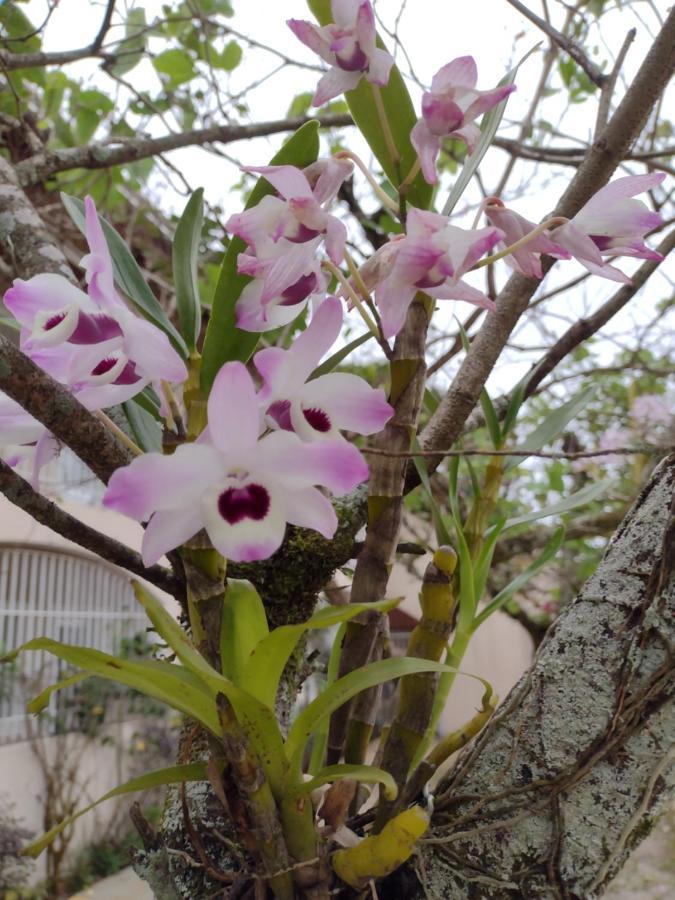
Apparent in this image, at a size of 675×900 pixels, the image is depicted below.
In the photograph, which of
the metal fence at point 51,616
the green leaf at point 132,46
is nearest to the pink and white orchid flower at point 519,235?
the green leaf at point 132,46

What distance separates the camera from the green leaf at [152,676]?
0.44 metres

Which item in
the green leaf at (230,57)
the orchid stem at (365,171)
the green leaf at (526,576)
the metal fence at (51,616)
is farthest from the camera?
the metal fence at (51,616)

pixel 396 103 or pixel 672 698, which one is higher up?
pixel 396 103

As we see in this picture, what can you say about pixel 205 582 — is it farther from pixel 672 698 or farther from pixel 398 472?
pixel 672 698

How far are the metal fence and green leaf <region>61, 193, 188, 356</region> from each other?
4.20m

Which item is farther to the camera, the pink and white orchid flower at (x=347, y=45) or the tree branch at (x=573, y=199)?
the tree branch at (x=573, y=199)

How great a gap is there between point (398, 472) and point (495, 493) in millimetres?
230

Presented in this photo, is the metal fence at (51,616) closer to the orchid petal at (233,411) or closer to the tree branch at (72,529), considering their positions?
the tree branch at (72,529)

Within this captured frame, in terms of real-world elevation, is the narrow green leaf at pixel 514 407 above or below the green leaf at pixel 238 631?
above

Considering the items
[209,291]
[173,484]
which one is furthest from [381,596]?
[209,291]

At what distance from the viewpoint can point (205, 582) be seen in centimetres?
47

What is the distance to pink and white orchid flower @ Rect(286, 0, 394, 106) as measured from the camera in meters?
0.45

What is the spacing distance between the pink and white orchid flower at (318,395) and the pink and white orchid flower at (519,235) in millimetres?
126

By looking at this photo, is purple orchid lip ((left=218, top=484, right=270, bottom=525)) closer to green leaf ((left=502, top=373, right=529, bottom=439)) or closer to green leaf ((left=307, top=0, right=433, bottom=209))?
green leaf ((left=307, top=0, right=433, bottom=209))
